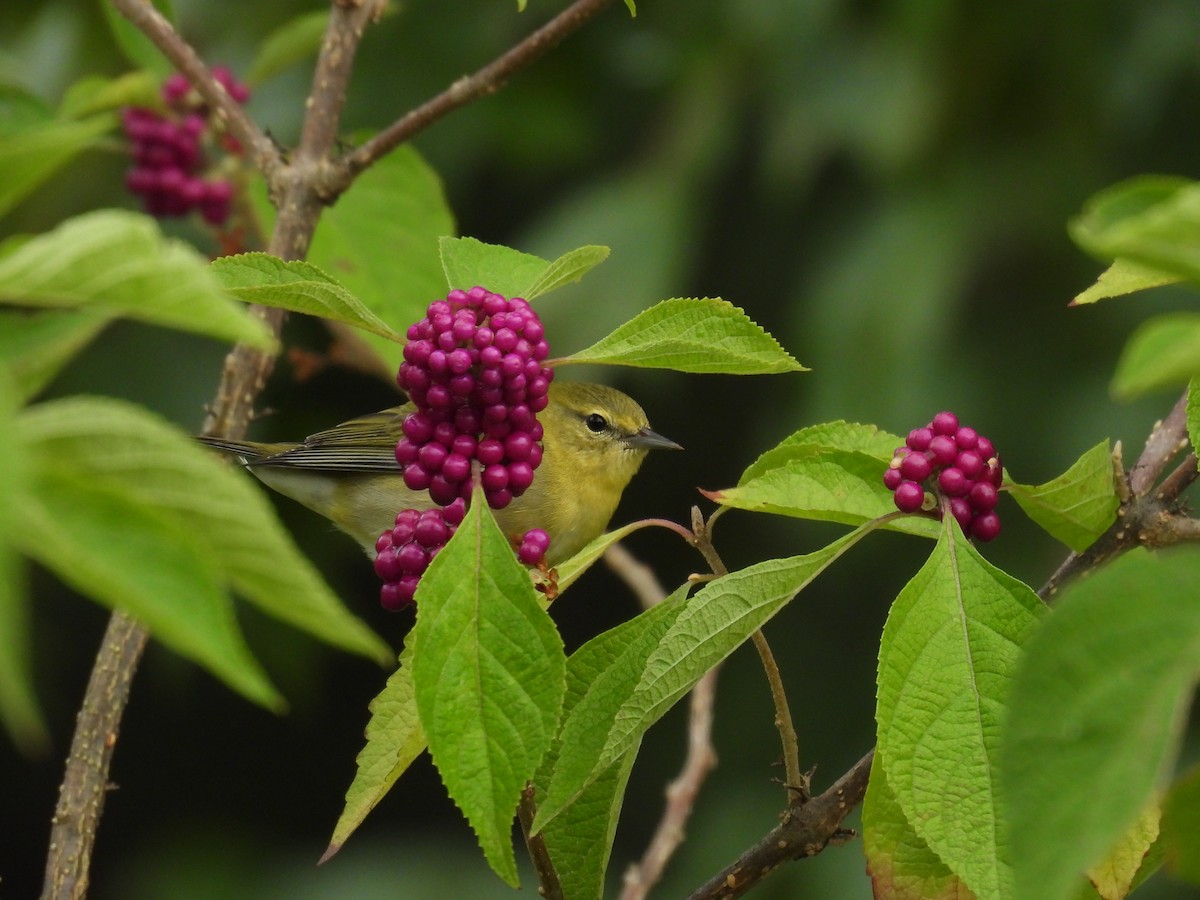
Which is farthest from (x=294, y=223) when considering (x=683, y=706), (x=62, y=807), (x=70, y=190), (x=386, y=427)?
(x=683, y=706)

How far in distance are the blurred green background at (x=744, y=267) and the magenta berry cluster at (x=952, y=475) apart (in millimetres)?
3481

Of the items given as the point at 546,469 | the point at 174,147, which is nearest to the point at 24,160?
the point at 174,147

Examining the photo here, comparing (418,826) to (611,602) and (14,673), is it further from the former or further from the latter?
(14,673)

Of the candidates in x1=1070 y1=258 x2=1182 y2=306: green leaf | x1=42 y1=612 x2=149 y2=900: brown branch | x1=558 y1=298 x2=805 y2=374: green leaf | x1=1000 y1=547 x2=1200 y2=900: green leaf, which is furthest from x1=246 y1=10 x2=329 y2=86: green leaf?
x1=1000 y1=547 x2=1200 y2=900: green leaf

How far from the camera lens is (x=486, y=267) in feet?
5.91

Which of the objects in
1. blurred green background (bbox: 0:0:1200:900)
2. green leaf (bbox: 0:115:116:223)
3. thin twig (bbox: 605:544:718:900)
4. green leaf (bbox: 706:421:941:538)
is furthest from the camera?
blurred green background (bbox: 0:0:1200:900)

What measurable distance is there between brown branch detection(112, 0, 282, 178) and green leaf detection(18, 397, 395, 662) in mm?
1489

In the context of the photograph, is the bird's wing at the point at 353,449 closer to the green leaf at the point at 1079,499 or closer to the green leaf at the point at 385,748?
the green leaf at the point at 385,748

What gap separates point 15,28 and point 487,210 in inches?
92.8

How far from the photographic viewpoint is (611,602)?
7281mm

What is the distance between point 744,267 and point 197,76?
4.64 meters

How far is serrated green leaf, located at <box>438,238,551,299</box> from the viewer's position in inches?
70.0

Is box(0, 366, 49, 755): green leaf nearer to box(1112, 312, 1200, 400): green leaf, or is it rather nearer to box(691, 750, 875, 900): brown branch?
box(1112, 312, 1200, 400): green leaf

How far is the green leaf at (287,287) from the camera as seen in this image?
4.85ft
